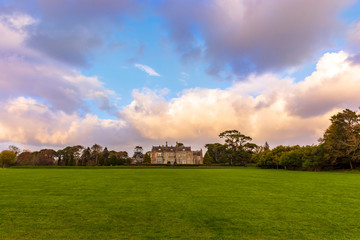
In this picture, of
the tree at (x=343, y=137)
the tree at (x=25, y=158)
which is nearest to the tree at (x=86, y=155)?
the tree at (x=25, y=158)

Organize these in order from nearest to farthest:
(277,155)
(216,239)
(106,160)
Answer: (216,239), (277,155), (106,160)

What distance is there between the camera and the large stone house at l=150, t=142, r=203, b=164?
362 feet

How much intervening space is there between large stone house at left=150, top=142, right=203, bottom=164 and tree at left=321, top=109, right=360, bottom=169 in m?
71.7

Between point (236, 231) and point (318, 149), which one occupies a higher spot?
point (318, 149)

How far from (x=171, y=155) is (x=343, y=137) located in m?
78.6

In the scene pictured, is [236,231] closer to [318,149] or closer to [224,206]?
[224,206]

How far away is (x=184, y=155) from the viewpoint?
112m

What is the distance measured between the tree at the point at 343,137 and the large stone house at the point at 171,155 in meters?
71.7

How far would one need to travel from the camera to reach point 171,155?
112 metres

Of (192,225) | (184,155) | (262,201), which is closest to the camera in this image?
(192,225)

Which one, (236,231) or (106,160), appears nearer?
(236,231)

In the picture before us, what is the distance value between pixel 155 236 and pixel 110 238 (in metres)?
1.11

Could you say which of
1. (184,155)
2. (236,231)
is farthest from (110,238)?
(184,155)

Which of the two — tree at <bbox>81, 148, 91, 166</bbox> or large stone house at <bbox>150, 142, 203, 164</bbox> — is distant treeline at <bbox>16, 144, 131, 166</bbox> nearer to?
tree at <bbox>81, 148, 91, 166</bbox>
